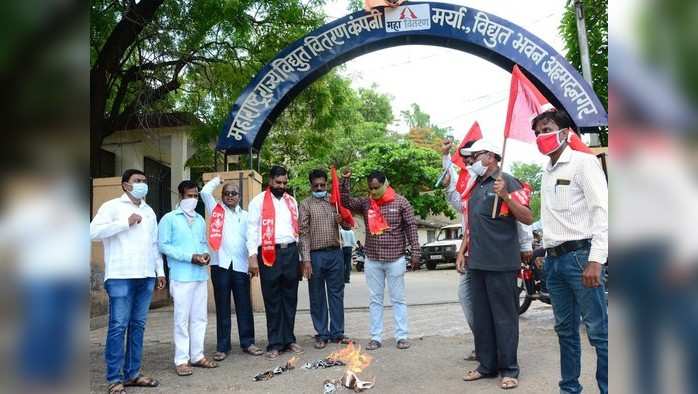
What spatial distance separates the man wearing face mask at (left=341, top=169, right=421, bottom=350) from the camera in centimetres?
611

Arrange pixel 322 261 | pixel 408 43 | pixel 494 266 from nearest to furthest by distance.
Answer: pixel 494 266 → pixel 322 261 → pixel 408 43

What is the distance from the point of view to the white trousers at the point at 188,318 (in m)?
5.11

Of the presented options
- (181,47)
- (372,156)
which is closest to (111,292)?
(181,47)

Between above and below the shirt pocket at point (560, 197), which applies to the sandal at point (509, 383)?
below

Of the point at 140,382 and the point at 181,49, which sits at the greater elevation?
the point at 181,49

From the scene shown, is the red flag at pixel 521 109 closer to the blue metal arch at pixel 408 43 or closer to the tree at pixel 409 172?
the blue metal arch at pixel 408 43

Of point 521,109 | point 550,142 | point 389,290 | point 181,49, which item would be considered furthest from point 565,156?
point 181,49

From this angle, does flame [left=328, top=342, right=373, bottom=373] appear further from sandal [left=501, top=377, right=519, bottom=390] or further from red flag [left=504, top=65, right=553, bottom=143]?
red flag [left=504, top=65, right=553, bottom=143]

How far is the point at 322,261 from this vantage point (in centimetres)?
632

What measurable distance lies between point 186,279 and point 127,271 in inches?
29.8

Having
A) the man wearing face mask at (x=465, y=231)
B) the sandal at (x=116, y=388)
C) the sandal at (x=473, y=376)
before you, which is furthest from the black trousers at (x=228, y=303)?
the sandal at (x=473, y=376)

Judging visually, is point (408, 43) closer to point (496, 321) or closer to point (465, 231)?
point (465, 231)

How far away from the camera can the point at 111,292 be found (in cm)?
445

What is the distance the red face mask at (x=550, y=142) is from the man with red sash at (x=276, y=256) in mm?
3166
